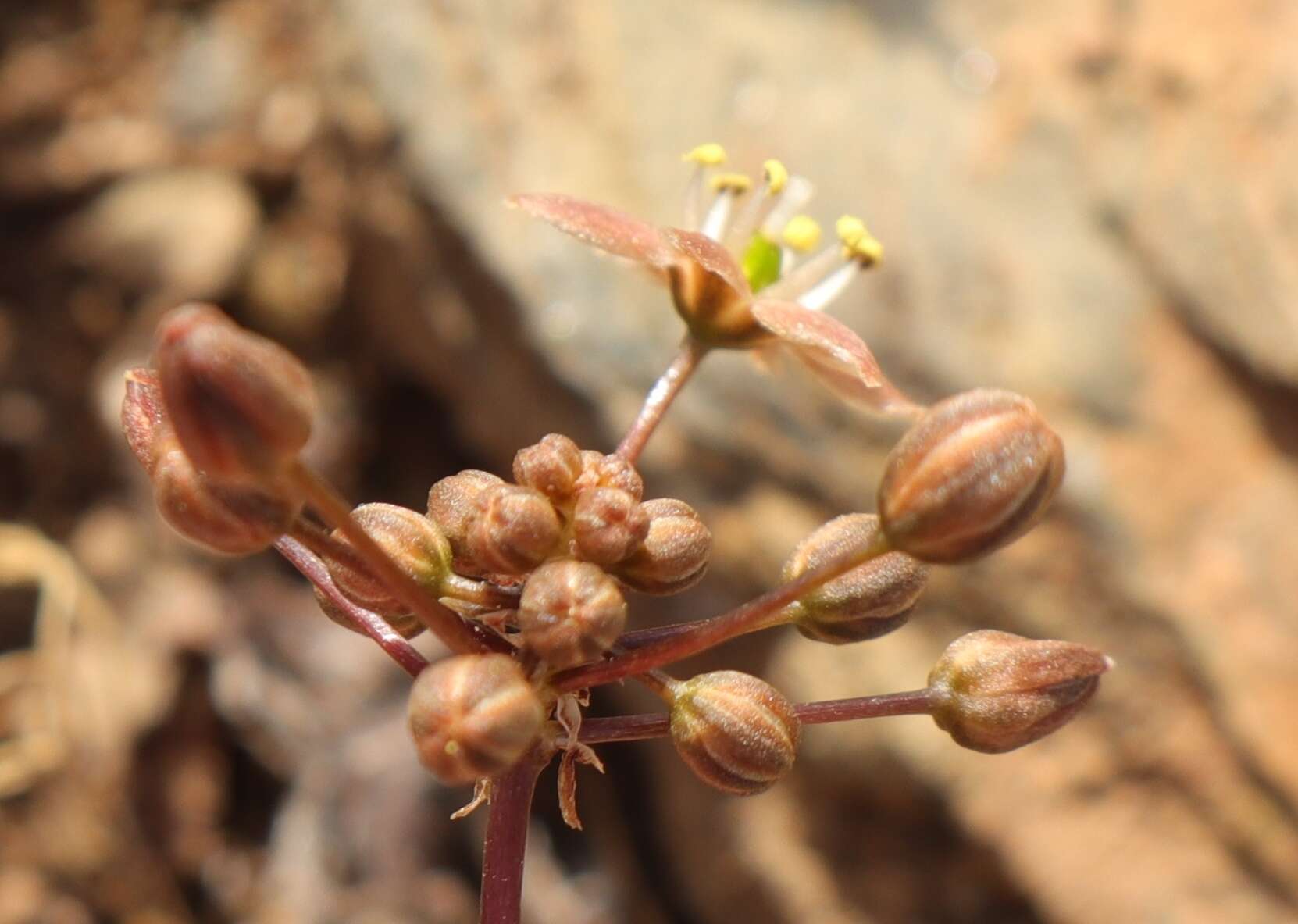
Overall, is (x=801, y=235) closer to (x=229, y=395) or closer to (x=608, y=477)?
(x=608, y=477)

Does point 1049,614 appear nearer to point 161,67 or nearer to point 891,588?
point 891,588

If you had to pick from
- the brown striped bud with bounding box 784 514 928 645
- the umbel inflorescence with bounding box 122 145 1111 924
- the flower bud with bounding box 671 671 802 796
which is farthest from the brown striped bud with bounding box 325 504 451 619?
the brown striped bud with bounding box 784 514 928 645

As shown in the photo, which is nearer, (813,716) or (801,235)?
(813,716)

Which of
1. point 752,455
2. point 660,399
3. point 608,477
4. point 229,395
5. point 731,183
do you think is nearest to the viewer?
point 229,395

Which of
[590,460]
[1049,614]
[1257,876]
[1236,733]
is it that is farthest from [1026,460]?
[1257,876]

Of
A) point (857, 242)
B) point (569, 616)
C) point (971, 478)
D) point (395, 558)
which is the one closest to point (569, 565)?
point (569, 616)

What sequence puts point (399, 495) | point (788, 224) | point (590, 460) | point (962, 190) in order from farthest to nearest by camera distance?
point (399, 495), point (962, 190), point (788, 224), point (590, 460)

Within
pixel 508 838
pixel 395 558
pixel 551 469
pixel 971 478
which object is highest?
pixel 971 478

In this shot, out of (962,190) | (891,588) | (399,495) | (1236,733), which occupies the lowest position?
(399,495)
